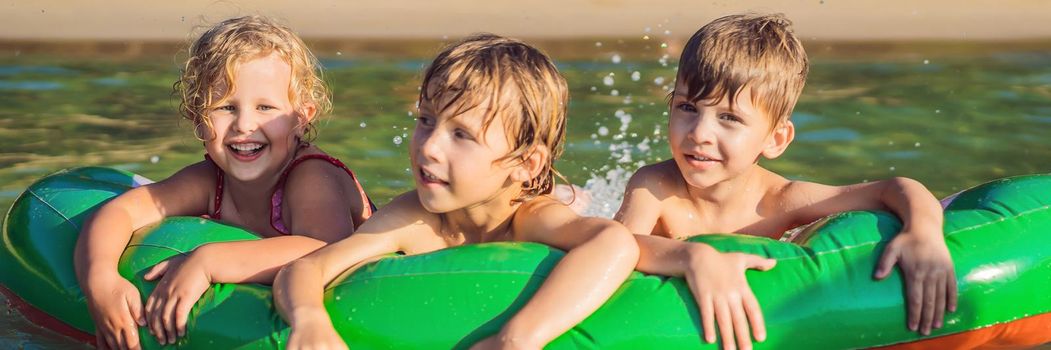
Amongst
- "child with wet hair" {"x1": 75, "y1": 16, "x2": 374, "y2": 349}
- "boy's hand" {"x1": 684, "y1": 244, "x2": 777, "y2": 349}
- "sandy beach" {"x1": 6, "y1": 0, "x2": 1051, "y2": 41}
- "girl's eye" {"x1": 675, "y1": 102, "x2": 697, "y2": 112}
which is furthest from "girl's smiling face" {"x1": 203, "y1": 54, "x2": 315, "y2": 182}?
"sandy beach" {"x1": 6, "y1": 0, "x2": 1051, "y2": 41}

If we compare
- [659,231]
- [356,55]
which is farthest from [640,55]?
[659,231]

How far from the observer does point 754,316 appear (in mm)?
3592

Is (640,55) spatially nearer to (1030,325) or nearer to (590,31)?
(590,31)

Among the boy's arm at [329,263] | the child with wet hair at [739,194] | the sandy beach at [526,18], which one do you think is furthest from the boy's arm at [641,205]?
→ the sandy beach at [526,18]

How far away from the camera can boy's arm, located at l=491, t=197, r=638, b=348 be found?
341 cm

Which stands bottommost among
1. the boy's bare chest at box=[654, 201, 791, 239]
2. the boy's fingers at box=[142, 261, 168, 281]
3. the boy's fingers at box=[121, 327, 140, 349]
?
the boy's bare chest at box=[654, 201, 791, 239]

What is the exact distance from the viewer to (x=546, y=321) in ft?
11.2

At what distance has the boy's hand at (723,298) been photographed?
355 centimetres

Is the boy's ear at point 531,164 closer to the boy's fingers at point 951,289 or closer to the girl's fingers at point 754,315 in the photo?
the girl's fingers at point 754,315

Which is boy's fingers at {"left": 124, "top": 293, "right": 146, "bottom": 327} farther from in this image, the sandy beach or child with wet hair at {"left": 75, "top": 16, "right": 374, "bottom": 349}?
the sandy beach

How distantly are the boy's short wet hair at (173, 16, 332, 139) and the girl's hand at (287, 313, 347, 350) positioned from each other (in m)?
0.99

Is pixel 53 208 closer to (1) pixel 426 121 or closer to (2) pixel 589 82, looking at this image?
(1) pixel 426 121

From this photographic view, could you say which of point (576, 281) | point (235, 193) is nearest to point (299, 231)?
point (235, 193)

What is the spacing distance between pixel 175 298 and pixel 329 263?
414 mm
